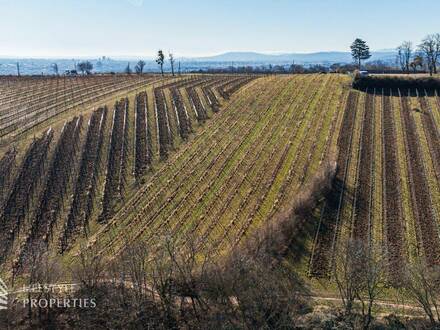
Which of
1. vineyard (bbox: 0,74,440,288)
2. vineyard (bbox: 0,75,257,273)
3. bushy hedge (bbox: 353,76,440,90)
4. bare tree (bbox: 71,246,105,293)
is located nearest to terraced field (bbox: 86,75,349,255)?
vineyard (bbox: 0,74,440,288)

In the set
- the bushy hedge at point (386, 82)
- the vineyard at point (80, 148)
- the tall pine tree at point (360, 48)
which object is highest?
the tall pine tree at point (360, 48)

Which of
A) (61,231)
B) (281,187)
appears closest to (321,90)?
(281,187)

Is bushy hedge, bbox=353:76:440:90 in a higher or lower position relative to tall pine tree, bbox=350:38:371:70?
lower

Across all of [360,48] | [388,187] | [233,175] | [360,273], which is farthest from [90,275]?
[360,48]

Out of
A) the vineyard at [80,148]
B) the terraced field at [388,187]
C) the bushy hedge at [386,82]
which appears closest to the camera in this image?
the terraced field at [388,187]

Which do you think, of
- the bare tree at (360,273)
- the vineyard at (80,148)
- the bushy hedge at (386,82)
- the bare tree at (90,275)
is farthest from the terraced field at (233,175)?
the bare tree at (360,273)

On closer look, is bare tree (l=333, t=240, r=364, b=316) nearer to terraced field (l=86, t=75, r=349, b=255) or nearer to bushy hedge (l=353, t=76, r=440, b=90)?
terraced field (l=86, t=75, r=349, b=255)

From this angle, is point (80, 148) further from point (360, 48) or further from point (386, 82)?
point (360, 48)

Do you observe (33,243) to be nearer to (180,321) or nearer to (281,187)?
(180,321)

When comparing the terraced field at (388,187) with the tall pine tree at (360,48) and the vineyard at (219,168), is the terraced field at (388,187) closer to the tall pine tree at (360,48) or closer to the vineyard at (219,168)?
the vineyard at (219,168)
